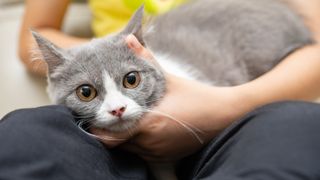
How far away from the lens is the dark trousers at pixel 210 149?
72cm

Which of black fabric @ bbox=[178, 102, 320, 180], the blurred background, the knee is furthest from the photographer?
the blurred background

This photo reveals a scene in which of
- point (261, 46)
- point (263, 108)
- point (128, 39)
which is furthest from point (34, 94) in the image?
point (263, 108)

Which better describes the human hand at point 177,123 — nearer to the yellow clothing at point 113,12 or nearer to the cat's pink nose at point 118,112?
the cat's pink nose at point 118,112

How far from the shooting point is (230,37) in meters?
1.31

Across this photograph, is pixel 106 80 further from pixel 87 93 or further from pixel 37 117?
pixel 37 117

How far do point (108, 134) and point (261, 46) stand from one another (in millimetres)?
577

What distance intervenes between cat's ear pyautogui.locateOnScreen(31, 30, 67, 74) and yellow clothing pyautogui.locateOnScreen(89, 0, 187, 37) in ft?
1.44

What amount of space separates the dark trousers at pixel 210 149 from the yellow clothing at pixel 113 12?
582mm

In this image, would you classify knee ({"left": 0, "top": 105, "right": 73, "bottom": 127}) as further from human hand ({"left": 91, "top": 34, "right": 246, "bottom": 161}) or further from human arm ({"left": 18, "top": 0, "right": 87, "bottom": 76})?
human arm ({"left": 18, "top": 0, "right": 87, "bottom": 76})

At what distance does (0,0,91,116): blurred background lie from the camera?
4.90 ft

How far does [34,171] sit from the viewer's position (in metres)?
0.74

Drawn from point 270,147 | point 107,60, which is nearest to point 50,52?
point 107,60

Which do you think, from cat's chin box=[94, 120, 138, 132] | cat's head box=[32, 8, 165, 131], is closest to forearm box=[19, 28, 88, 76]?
cat's head box=[32, 8, 165, 131]

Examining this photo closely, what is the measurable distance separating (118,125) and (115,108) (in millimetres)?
49
